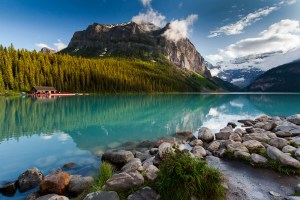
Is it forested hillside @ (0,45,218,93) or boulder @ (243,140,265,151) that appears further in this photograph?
forested hillside @ (0,45,218,93)

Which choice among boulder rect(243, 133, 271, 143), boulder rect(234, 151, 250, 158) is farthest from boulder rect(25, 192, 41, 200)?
boulder rect(243, 133, 271, 143)

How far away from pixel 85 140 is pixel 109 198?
17.6 meters

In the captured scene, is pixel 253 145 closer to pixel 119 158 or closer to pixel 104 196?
pixel 119 158

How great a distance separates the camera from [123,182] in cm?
1004

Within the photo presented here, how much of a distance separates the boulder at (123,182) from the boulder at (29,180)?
592 cm

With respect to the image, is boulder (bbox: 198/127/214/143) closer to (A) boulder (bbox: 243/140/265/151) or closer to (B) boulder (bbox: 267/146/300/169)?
(A) boulder (bbox: 243/140/265/151)

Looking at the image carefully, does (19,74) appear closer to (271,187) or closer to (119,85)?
(119,85)

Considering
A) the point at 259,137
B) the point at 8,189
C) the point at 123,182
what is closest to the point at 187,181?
the point at 123,182

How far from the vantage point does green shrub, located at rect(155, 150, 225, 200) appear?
8.57 metres

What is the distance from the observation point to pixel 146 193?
9234 millimetres

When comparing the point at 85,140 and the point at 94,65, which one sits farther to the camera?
the point at 94,65

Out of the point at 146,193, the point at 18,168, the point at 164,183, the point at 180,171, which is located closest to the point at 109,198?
the point at 146,193

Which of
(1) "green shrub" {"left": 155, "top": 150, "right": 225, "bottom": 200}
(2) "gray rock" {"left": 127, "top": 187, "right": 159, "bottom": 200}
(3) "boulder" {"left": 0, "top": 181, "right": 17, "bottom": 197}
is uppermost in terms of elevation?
(1) "green shrub" {"left": 155, "top": 150, "right": 225, "bottom": 200}

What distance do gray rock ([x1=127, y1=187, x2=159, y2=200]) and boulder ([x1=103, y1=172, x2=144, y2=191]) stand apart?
2.39 ft
